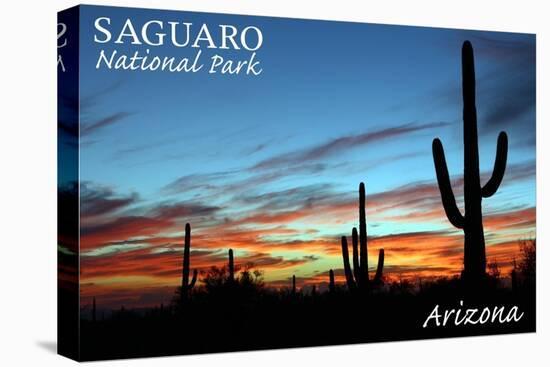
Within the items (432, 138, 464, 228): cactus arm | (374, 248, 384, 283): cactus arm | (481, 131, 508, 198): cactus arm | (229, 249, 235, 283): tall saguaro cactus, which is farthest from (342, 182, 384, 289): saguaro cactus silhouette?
(481, 131, 508, 198): cactus arm

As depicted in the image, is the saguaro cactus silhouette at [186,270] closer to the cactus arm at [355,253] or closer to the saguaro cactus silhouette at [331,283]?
the saguaro cactus silhouette at [331,283]

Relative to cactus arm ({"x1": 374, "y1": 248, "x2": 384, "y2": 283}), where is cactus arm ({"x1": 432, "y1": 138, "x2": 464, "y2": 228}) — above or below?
above

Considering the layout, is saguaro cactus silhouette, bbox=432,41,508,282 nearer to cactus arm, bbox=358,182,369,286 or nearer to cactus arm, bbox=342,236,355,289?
cactus arm, bbox=358,182,369,286

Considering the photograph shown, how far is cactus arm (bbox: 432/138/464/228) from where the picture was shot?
1850 centimetres

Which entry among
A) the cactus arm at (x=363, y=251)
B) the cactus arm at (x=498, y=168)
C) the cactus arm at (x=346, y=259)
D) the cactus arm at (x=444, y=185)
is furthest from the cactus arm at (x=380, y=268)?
the cactus arm at (x=498, y=168)

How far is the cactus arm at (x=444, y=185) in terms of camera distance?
60.7 ft

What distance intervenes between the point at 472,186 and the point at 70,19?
5.20m

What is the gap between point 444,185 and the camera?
18594 millimetres

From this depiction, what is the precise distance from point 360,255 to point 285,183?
1.30m

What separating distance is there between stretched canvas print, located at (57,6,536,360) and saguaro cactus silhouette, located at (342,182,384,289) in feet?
0.05

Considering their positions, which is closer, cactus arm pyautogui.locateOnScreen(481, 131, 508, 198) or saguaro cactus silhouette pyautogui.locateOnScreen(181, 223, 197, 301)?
saguaro cactus silhouette pyautogui.locateOnScreen(181, 223, 197, 301)

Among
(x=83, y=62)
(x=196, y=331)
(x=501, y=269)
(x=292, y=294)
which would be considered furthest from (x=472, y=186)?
(x=83, y=62)

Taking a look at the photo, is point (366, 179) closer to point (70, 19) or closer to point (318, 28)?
point (318, 28)

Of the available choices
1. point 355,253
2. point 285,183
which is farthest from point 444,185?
point 285,183
